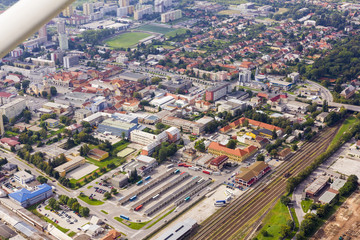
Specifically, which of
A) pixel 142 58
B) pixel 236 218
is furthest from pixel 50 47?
pixel 236 218

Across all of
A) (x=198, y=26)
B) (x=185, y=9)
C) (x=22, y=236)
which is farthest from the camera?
(x=185, y=9)

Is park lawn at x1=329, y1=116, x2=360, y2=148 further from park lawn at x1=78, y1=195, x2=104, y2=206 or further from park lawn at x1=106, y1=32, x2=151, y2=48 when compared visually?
park lawn at x1=106, y1=32, x2=151, y2=48

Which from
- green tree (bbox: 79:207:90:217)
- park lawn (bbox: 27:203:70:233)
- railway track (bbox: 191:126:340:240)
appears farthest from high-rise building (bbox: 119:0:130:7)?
green tree (bbox: 79:207:90:217)

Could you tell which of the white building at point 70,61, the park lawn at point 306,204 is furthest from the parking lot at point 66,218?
the white building at point 70,61

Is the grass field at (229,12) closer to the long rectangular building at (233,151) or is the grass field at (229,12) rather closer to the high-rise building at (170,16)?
the high-rise building at (170,16)

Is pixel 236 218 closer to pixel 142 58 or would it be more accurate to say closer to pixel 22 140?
pixel 22 140

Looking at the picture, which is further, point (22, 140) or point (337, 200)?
point (22, 140)

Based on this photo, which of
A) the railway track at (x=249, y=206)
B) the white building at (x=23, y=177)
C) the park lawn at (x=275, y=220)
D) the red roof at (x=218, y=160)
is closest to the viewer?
the park lawn at (x=275, y=220)
